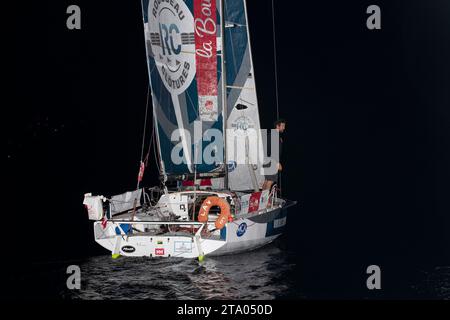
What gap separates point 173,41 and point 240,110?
4.02m

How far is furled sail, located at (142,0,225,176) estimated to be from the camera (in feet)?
67.6

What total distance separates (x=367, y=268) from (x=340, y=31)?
50.8 metres

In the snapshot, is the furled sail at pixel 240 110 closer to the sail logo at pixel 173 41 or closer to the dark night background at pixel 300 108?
the sail logo at pixel 173 41

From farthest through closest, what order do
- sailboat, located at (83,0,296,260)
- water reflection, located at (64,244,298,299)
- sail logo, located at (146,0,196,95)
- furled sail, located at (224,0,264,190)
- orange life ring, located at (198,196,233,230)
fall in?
furled sail, located at (224,0,264,190) < sail logo, located at (146,0,196,95) < sailboat, located at (83,0,296,260) < orange life ring, located at (198,196,233,230) < water reflection, located at (64,244,298,299)

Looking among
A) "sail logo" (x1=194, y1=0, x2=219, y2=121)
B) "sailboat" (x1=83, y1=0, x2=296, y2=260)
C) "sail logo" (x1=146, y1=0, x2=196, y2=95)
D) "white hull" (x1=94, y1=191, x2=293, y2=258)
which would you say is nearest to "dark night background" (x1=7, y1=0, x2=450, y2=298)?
"sailboat" (x1=83, y1=0, x2=296, y2=260)

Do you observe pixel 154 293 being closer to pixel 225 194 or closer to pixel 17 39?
pixel 225 194

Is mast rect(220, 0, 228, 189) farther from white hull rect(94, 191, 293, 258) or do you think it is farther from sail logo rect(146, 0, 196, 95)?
white hull rect(94, 191, 293, 258)

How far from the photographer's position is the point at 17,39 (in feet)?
185

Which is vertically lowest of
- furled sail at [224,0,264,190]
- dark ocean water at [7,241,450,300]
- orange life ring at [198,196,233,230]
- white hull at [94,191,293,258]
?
dark ocean water at [7,241,450,300]

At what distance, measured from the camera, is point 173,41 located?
20641mm

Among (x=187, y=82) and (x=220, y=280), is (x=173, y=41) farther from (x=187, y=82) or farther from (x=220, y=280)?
(x=220, y=280)

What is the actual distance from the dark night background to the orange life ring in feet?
27.3

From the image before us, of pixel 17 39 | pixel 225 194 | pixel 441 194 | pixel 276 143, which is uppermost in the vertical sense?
pixel 17 39
